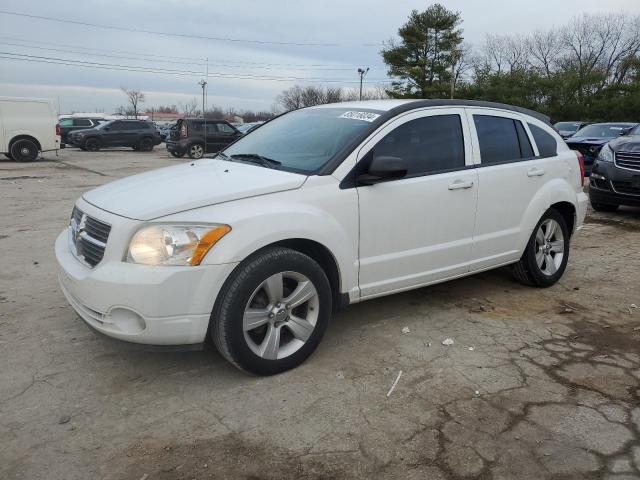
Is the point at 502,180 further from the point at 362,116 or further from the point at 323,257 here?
the point at 323,257

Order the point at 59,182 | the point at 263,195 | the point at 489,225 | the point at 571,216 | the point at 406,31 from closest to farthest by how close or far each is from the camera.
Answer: the point at 263,195, the point at 489,225, the point at 571,216, the point at 59,182, the point at 406,31

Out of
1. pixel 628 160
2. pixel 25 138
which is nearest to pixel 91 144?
pixel 25 138

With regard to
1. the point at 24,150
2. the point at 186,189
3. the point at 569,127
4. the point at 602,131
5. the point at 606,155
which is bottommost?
the point at 24,150

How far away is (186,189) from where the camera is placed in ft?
10.6

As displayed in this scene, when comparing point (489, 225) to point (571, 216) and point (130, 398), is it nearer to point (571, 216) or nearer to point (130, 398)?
point (571, 216)

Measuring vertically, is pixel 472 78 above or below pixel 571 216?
above

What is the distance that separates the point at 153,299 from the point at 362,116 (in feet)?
6.48

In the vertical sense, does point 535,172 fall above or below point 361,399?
above

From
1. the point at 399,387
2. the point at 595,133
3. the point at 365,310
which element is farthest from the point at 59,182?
the point at 595,133

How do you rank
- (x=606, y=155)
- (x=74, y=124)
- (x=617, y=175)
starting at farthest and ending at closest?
(x=74, y=124) < (x=606, y=155) < (x=617, y=175)

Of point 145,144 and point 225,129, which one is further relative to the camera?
point 145,144

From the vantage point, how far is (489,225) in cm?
431

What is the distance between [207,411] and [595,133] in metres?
15.1

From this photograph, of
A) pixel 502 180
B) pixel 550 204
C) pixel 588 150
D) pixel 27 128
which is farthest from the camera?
pixel 27 128
